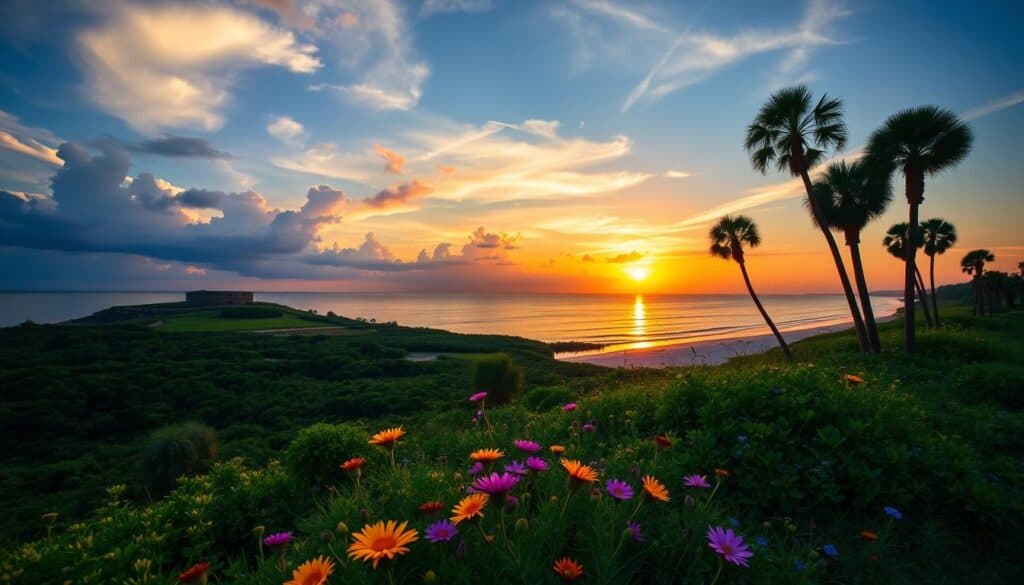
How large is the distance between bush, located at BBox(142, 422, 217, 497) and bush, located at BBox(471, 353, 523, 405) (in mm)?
8054

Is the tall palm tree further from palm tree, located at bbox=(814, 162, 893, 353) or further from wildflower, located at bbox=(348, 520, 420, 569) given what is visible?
wildflower, located at bbox=(348, 520, 420, 569)

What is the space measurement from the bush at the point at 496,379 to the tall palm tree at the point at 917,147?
43.6 ft

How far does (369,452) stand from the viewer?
5188 millimetres

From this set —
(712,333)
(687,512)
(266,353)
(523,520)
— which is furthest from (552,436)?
(712,333)

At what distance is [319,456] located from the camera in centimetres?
483

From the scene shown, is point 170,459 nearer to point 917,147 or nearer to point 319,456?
point 319,456

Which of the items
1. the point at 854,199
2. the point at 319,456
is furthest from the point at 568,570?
the point at 854,199

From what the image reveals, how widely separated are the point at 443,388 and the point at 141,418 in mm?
12917

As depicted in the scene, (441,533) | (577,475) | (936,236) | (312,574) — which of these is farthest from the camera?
(936,236)

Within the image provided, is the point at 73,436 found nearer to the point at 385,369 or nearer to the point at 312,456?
the point at 385,369

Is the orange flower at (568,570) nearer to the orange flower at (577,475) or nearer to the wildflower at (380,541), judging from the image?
the orange flower at (577,475)

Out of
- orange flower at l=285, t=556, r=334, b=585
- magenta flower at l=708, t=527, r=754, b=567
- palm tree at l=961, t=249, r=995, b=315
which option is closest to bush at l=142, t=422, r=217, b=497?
A: orange flower at l=285, t=556, r=334, b=585

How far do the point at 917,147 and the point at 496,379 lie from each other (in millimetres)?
16434

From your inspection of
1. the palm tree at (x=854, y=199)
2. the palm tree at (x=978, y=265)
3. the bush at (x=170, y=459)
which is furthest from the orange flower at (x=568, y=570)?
the palm tree at (x=978, y=265)
